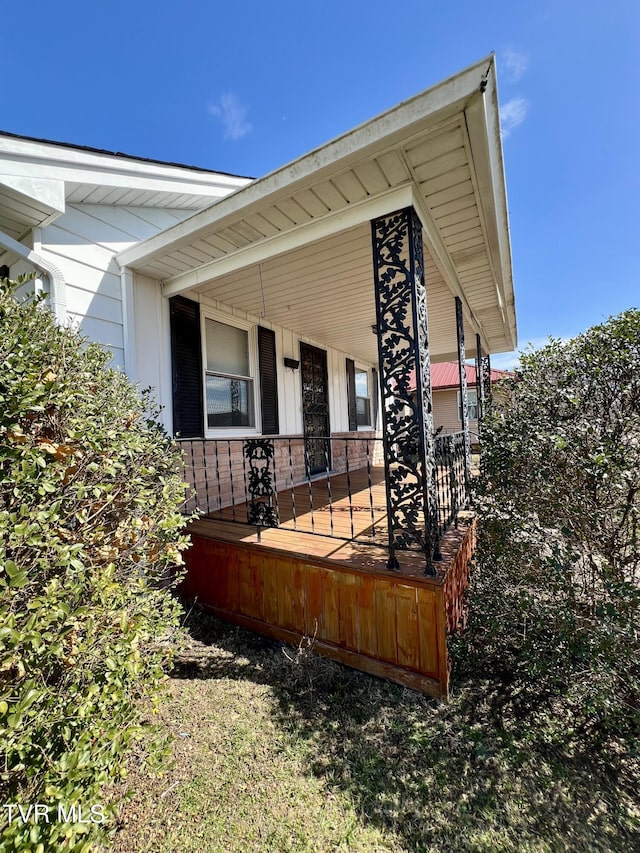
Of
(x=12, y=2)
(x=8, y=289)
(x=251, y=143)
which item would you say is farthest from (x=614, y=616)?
(x=251, y=143)

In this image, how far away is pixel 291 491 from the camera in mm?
4852

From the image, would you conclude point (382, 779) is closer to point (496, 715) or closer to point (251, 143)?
point (496, 715)

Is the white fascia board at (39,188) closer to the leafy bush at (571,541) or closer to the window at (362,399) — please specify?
the leafy bush at (571,541)

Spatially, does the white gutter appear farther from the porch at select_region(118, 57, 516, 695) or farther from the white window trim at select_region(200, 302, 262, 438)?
the white window trim at select_region(200, 302, 262, 438)

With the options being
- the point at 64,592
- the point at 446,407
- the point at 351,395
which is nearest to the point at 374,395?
the point at 351,395

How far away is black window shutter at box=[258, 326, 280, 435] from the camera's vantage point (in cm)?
540

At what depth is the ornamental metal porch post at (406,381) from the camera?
2.52 metres

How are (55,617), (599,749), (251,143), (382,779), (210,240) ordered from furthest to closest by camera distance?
(251,143) < (210,240) < (599,749) < (382,779) < (55,617)

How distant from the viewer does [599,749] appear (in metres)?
2.02

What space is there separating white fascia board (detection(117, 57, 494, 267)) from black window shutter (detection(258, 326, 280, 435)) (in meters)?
2.32

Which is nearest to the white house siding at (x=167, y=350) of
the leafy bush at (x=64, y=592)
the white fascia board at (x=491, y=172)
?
the leafy bush at (x=64, y=592)

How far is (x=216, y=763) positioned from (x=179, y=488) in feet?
4.92

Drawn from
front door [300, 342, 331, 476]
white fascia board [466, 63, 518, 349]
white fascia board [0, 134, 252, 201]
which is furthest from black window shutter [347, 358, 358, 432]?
white fascia board [0, 134, 252, 201]

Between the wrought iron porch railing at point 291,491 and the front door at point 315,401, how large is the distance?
1.70ft
